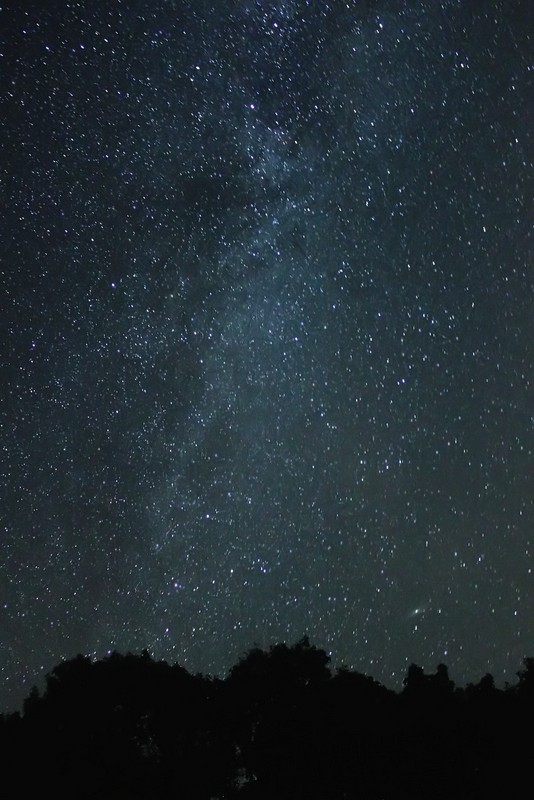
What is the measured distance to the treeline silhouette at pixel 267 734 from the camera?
12.1 meters

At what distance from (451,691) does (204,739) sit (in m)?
4.26

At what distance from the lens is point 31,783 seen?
12.0 meters

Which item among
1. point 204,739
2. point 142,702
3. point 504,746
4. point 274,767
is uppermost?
point 142,702

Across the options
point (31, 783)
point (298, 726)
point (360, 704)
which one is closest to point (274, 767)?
point (298, 726)

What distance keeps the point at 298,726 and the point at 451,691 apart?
104 inches

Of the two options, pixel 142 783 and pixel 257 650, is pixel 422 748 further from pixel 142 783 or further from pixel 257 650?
pixel 142 783

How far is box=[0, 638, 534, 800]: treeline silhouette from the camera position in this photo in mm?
12102

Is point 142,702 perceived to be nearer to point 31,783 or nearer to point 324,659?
point 31,783

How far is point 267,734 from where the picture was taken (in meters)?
13.1

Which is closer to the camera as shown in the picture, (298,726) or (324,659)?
(298,726)

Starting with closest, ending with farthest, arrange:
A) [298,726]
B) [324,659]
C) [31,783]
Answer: [31,783] → [298,726] → [324,659]

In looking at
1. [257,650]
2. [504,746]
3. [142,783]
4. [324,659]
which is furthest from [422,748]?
[142,783]

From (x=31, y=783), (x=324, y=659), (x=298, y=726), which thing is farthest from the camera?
(x=324, y=659)

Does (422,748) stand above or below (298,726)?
below
